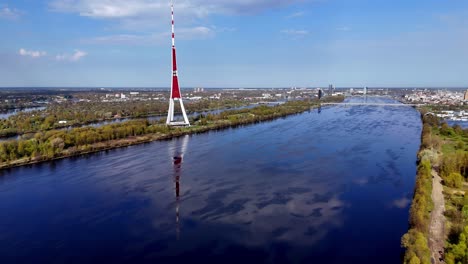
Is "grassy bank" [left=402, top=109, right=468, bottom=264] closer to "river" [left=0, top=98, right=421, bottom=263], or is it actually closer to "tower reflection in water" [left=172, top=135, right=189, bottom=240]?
"river" [left=0, top=98, right=421, bottom=263]

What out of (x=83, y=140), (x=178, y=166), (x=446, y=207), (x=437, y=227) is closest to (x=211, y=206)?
(x=178, y=166)

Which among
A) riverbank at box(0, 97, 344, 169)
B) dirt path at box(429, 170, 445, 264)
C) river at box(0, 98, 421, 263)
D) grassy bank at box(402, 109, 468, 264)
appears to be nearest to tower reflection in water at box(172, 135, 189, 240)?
river at box(0, 98, 421, 263)

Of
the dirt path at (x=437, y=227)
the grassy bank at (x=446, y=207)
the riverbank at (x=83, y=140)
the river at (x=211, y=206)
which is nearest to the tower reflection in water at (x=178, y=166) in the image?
the river at (x=211, y=206)

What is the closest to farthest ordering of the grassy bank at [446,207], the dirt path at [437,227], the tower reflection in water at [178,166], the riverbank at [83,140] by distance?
the grassy bank at [446,207], the dirt path at [437,227], the tower reflection in water at [178,166], the riverbank at [83,140]

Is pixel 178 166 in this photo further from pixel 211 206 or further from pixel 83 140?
pixel 83 140

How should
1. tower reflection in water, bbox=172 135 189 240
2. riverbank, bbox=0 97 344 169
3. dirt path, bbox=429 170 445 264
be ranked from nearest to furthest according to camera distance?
1. dirt path, bbox=429 170 445 264
2. tower reflection in water, bbox=172 135 189 240
3. riverbank, bbox=0 97 344 169

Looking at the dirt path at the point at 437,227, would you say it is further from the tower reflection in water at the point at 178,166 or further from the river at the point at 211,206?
the tower reflection in water at the point at 178,166

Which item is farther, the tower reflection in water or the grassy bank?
the tower reflection in water
